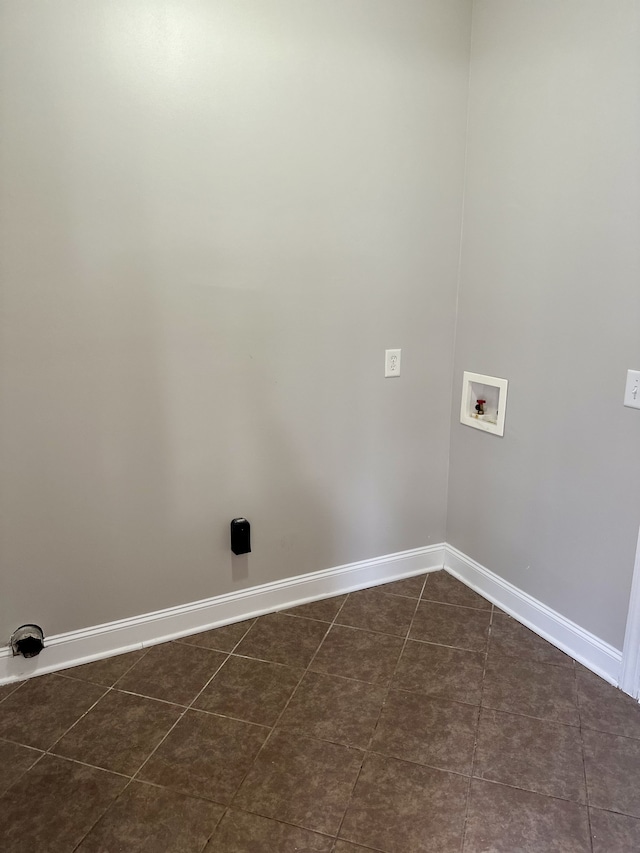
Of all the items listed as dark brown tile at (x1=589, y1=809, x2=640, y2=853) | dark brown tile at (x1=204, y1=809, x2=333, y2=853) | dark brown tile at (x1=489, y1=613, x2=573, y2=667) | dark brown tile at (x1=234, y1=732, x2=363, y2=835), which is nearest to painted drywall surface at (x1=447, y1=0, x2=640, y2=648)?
dark brown tile at (x1=489, y1=613, x2=573, y2=667)

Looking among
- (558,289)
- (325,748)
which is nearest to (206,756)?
(325,748)

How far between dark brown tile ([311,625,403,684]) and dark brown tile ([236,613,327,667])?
1.9 inches

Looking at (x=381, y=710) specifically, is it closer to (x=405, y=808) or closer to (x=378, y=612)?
(x=405, y=808)

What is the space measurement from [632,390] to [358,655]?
1273 millimetres

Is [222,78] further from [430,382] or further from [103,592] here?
[103,592]

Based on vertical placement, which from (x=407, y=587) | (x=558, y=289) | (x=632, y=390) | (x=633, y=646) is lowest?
(x=407, y=587)

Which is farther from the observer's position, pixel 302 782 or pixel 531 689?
pixel 531 689

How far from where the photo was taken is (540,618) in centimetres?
218

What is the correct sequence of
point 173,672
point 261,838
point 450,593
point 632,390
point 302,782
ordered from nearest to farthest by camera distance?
point 261,838 < point 302,782 < point 632,390 < point 173,672 < point 450,593

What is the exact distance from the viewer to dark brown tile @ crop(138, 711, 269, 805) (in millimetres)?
1511

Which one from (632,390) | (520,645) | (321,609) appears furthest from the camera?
(321,609)

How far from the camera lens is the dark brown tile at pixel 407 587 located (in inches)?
97.7

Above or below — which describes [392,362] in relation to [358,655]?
above

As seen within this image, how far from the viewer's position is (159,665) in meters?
1.99
